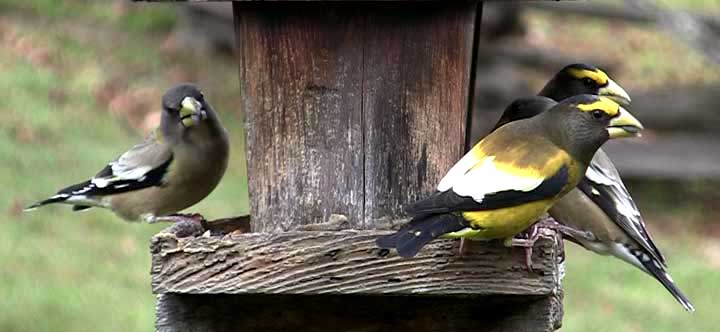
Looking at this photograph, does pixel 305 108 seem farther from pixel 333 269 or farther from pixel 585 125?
pixel 585 125

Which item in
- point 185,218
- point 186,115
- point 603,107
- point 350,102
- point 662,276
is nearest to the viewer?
point 350,102

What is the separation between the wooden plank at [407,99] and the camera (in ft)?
14.7

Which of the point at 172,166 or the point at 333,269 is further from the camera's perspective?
the point at 172,166

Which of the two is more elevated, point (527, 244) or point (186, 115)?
point (186, 115)

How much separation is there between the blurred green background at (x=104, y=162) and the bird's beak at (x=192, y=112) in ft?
11.6

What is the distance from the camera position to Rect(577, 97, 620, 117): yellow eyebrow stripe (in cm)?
458

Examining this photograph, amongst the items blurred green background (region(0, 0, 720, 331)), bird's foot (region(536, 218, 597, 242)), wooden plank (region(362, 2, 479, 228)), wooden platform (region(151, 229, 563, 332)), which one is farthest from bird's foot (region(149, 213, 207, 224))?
blurred green background (region(0, 0, 720, 331))

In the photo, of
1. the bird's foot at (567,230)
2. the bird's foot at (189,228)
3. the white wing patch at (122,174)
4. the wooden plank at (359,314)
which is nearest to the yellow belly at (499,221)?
the wooden plank at (359,314)

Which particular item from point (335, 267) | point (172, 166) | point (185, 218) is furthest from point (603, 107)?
point (172, 166)

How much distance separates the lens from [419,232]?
4012 mm

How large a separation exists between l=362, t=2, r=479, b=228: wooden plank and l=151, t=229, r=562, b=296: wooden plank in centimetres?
38

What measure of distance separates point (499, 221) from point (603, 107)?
67cm

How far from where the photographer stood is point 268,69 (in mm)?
4539

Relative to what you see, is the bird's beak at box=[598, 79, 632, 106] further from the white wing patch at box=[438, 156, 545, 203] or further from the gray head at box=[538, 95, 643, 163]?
the white wing patch at box=[438, 156, 545, 203]
